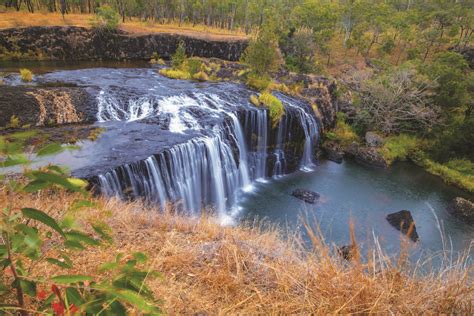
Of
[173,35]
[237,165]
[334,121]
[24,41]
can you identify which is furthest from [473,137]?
[24,41]

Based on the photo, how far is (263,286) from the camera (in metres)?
2.70

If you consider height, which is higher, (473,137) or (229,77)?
(229,77)

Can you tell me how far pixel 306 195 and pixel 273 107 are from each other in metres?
5.00

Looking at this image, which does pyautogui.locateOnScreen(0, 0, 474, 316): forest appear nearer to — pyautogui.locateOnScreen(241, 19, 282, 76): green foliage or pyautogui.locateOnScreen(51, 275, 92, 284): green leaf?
pyautogui.locateOnScreen(51, 275, 92, 284): green leaf

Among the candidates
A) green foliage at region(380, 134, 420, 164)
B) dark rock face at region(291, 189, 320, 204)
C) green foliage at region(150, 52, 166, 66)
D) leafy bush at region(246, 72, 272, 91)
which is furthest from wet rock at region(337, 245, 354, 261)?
green foliage at region(150, 52, 166, 66)

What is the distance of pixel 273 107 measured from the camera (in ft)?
52.5

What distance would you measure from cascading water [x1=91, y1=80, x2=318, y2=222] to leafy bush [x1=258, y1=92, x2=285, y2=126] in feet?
1.25

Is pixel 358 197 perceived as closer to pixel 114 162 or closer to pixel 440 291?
pixel 114 162

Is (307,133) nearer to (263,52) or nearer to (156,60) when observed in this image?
(263,52)

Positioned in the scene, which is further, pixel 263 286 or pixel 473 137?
pixel 473 137

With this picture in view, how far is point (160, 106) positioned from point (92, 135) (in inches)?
156

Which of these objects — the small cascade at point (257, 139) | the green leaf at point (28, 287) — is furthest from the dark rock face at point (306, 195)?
the green leaf at point (28, 287)

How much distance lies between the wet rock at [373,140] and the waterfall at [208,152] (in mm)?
4013

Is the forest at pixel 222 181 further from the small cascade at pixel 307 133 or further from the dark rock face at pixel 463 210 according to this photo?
the small cascade at pixel 307 133
